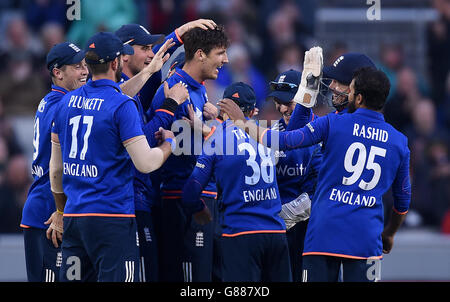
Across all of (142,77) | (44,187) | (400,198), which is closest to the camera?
(400,198)

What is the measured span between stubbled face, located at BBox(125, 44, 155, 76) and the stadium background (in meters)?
4.23

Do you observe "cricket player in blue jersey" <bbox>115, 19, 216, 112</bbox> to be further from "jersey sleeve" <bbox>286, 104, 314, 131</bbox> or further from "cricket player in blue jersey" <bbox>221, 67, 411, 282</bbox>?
"cricket player in blue jersey" <bbox>221, 67, 411, 282</bbox>

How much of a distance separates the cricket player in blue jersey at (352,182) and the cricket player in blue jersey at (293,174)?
1047 mm

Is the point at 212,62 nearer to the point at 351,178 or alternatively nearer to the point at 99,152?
the point at 99,152

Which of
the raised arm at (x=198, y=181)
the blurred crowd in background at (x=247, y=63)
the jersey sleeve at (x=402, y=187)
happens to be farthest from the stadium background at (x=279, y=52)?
the raised arm at (x=198, y=181)

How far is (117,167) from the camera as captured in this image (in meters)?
5.71

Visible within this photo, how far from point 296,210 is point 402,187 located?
1066mm

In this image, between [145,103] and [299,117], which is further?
[145,103]

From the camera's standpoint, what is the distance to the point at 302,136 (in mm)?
5602

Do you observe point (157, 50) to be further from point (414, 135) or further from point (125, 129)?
point (414, 135)

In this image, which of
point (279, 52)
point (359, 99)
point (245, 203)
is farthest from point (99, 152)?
point (279, 52)

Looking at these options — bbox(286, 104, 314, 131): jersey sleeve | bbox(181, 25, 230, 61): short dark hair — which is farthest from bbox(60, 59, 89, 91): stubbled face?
bbox(286, 104, 314, 131): jersey sleeve
